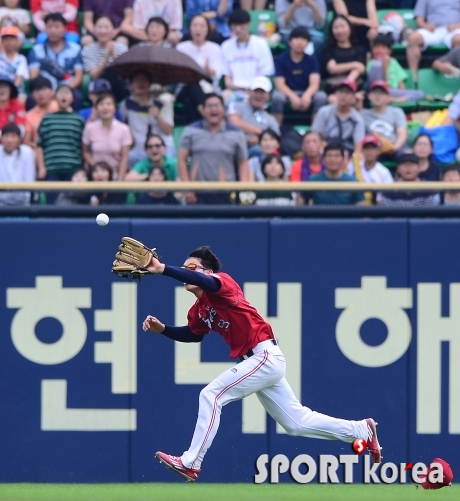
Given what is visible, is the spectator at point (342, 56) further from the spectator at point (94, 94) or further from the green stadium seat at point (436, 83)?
the spectator at point (94, 94)

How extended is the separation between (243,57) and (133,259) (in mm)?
5915

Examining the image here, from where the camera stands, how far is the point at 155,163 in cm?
1008

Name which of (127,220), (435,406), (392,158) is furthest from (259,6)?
(435,406)

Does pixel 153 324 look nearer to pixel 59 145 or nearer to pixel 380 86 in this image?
pixel 59 145

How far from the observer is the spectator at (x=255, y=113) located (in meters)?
11.3

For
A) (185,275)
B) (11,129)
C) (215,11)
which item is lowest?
(185,275)

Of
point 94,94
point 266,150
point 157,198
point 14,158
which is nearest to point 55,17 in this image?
point 94,94

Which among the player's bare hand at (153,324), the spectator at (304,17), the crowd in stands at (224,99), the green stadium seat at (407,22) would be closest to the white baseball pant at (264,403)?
the player's bare hand at (153,324)

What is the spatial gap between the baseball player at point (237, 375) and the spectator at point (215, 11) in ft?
20.4

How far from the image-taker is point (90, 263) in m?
8.73

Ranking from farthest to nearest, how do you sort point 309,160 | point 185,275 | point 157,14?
point 157,14
point 309,160
point 185,275

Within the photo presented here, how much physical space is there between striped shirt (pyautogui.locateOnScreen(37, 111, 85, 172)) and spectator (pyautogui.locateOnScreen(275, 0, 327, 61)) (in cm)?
329

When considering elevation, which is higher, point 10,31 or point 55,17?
point 55,17
